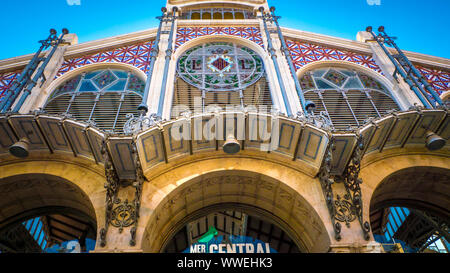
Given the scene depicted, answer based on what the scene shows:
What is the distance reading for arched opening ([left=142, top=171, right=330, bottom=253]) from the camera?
295 inches

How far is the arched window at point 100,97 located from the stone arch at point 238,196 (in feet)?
9.67

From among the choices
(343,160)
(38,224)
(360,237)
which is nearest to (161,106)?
(343,160)

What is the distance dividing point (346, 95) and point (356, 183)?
5240mm

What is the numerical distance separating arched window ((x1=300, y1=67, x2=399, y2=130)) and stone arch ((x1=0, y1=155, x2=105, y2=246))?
24.6ft

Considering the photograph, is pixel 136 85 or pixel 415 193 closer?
pixel 415 193

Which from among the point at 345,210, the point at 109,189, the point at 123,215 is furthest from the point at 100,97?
the point at 345,210

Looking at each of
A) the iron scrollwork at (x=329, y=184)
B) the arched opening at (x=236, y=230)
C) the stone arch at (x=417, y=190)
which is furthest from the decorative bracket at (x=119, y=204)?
the arched opening at (x=236, y=230)

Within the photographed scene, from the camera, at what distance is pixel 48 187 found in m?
8.33

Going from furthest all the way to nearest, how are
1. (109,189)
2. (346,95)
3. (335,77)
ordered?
(335,77) → (346,95) → (109,189)

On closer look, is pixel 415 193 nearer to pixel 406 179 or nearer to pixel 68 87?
pixel 406 179

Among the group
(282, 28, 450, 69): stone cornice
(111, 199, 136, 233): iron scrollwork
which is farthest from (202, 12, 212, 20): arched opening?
(111, 199, 136, 233): iron scrollwork

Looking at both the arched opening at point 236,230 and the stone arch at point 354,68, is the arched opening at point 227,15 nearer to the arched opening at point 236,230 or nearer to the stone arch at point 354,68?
the stone arch at point 354,68
